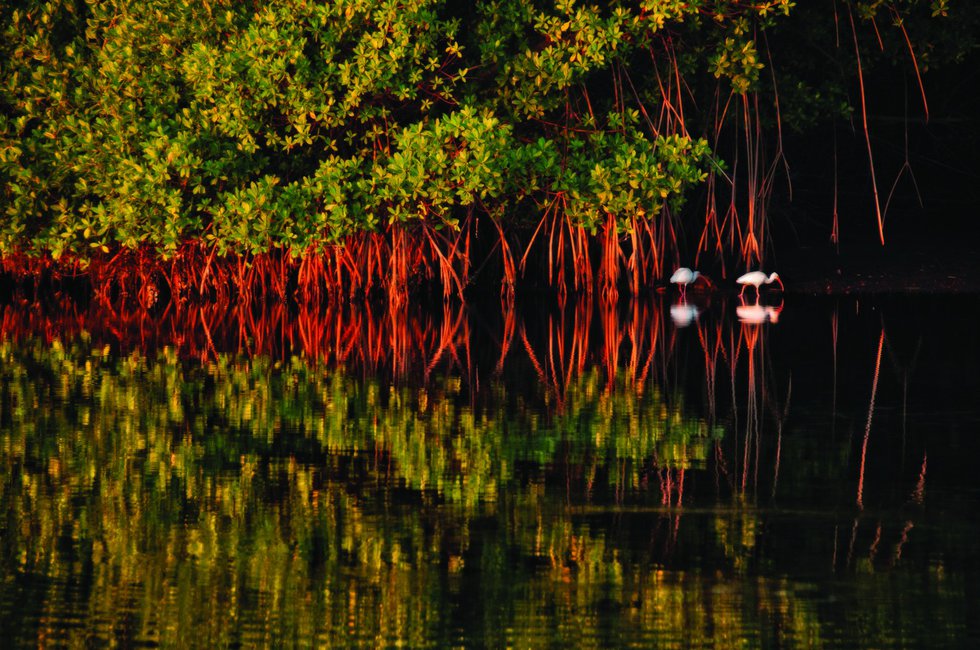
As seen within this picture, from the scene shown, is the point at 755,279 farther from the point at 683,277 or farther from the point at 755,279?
the point at 683,277

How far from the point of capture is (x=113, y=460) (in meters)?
7.38

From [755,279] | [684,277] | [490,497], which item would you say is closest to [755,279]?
[755,279]

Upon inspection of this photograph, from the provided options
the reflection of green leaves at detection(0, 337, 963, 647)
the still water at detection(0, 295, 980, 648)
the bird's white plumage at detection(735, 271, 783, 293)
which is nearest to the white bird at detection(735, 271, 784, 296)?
the bird's white plumage at detection(735, 271, 783, 293)

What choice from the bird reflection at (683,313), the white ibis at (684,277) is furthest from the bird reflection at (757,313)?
the white ibis at (684,277)

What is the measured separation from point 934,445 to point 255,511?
3.24m

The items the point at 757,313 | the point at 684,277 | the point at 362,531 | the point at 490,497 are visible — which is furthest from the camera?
the point at 684,277

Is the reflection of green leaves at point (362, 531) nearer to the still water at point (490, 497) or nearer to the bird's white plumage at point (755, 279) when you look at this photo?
the still water at point (490, 497)

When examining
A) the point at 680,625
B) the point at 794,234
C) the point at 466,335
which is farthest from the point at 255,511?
the point at 794,234

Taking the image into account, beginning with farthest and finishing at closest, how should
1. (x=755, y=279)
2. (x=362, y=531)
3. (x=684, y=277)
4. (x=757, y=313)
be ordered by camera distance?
(x=684, y=277), (x=755, y=279), (x=757, y=313), (x=362, y=531)

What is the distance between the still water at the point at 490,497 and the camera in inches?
187

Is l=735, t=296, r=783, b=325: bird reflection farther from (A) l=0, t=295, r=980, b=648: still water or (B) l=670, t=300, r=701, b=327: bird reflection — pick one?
(A) l=0, t=295, r=980, b=648: still water

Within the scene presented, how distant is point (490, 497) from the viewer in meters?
6.46

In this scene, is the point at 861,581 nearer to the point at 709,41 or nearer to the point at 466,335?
the point at 466,335

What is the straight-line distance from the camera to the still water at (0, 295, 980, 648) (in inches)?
187
